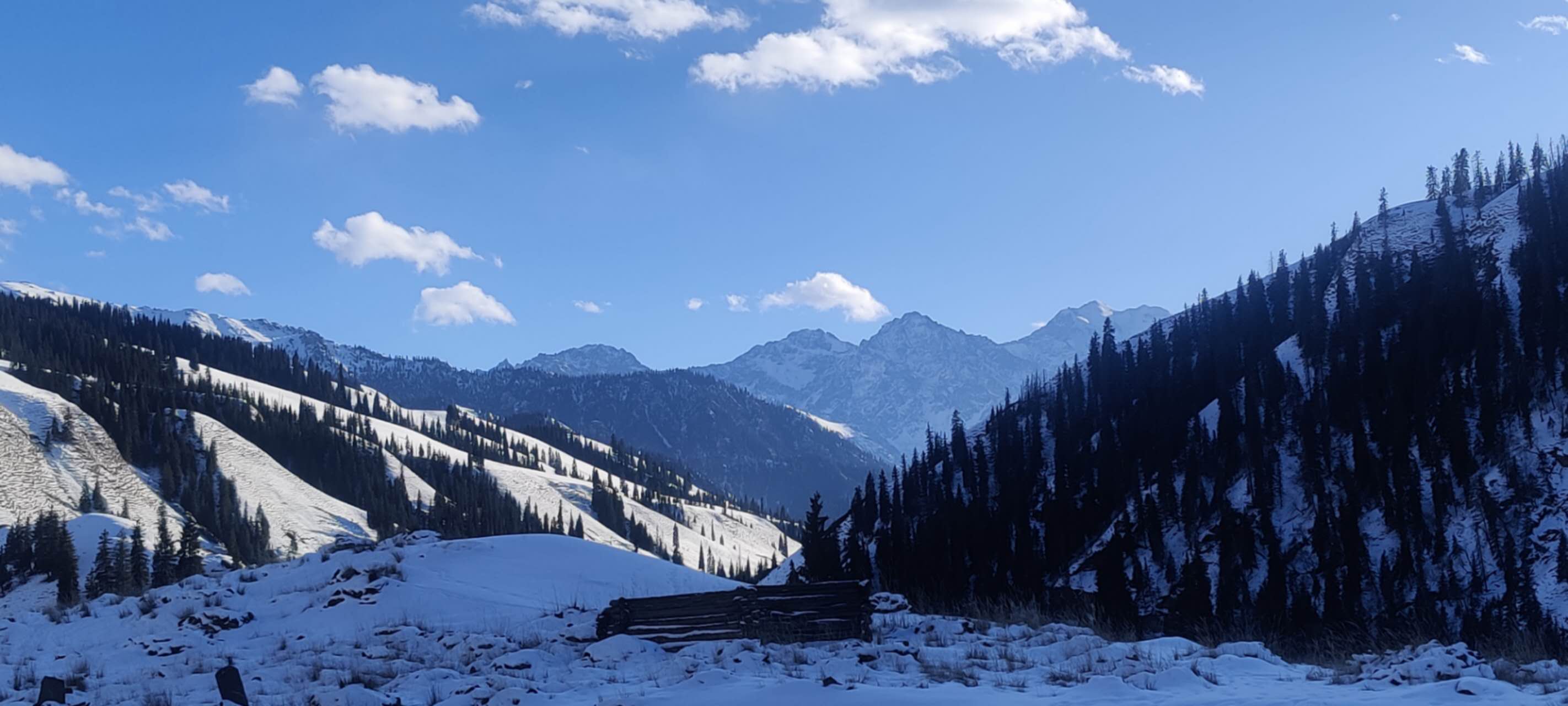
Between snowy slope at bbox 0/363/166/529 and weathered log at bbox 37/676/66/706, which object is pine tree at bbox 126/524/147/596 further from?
weathered log at bbox 37/676/66/706

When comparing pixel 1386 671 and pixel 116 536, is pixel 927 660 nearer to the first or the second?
pixel 1386 671

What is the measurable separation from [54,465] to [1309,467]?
523 feet

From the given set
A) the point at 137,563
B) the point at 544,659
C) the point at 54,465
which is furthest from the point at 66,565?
the point at 544,659

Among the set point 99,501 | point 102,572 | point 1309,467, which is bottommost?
point 102,572

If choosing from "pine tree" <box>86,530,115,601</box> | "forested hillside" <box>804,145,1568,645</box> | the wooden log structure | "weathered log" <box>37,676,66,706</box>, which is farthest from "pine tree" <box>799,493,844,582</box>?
"weathered log" <box>37,676,66,706</box>

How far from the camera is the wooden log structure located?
2023 centimetres

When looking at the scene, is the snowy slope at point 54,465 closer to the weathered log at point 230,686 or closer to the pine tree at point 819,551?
the pine tree at point 819,551

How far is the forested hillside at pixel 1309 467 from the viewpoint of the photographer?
9881cm

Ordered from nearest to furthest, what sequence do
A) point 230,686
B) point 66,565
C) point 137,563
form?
point 230,686, point 66,565, point 137,563

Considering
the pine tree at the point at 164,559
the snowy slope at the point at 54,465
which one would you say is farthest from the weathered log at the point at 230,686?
the snowy slope at the point at 54,465

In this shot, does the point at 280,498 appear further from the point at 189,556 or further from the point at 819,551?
the point at 819,551

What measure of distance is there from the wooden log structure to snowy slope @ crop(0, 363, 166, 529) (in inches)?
5153

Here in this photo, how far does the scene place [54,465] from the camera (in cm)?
14700

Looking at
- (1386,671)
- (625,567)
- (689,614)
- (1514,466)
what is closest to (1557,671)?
(1386,671)
